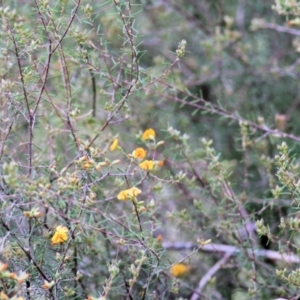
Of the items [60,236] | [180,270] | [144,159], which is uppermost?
[60,236]

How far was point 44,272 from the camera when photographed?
1.47m

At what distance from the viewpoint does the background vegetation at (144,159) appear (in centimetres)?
145

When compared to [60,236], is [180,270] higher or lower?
lower

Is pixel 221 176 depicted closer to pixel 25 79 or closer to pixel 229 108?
pixel 25 79

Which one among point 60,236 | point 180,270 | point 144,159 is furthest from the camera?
point 144,159

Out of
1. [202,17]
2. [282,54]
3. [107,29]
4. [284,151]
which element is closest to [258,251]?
[284,151]

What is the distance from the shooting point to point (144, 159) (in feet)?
7.16

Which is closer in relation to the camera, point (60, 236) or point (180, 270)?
point (60, 236)

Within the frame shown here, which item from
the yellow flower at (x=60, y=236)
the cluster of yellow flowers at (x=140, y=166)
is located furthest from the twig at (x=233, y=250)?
the yellow flower at (x=60, y=236)

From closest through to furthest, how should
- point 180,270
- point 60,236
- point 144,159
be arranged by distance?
1. point 60,236
2. point 180,270
3. point 144,159

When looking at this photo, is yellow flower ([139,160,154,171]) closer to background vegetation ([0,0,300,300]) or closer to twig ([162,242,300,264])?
background vegetation ([0,0,300,300])

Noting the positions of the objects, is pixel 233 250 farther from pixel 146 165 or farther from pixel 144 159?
pixel 146 165

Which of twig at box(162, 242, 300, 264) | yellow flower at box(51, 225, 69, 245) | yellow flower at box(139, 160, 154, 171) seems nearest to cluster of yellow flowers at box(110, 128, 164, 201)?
yellow flower at box(139, 160, 154, 171)

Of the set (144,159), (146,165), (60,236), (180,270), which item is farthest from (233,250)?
(60,236)
